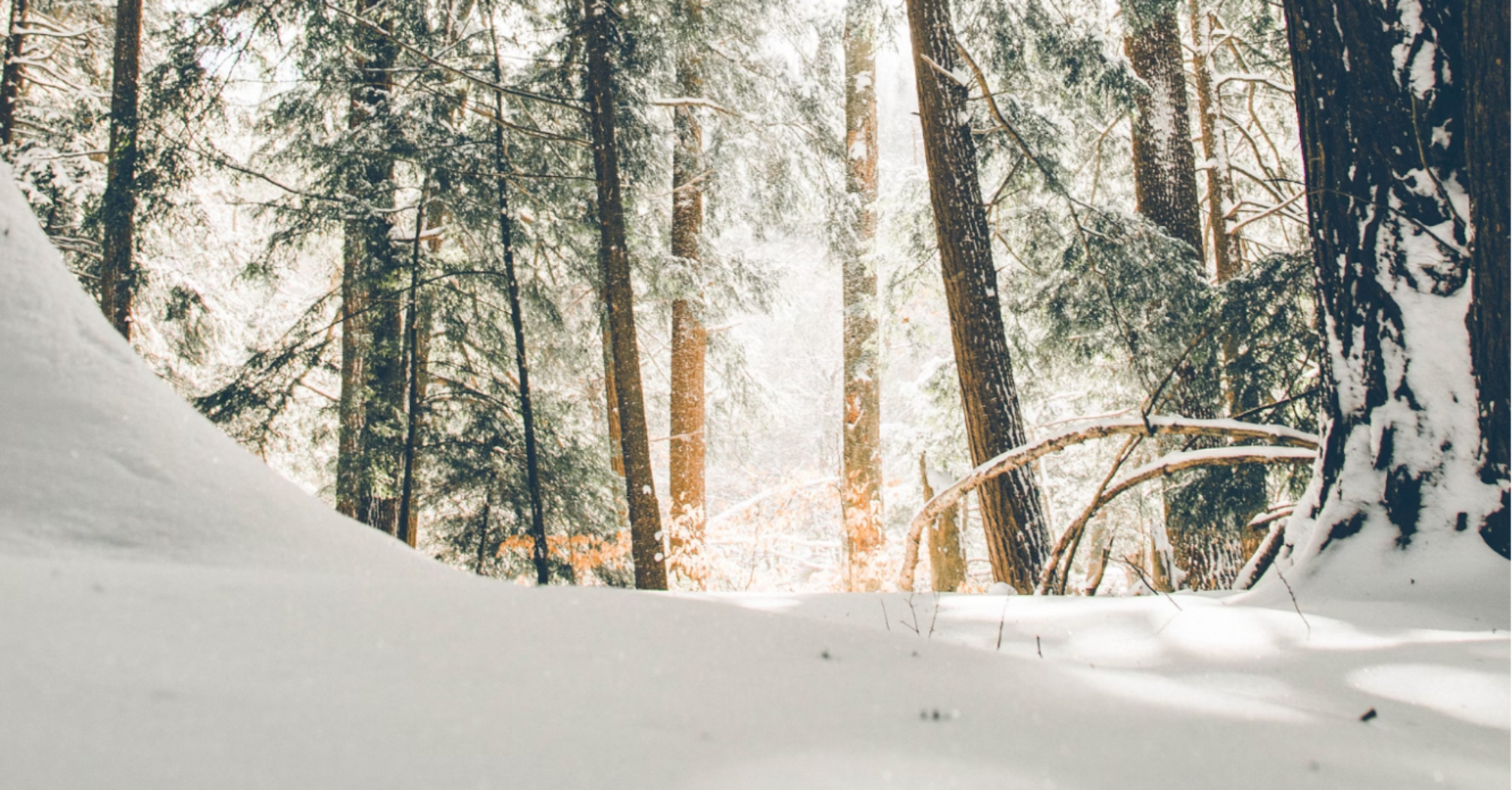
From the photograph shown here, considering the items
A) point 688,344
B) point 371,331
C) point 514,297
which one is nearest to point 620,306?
point 514,297

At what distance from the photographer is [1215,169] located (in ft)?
27.0

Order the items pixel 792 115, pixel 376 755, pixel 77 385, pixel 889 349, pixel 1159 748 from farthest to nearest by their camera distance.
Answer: pixel 889 349 → pixel 792 115 → pixel 77 385 → pixel 1159 748 → pixel 376 755

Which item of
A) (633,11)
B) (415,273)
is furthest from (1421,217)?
(415,273)

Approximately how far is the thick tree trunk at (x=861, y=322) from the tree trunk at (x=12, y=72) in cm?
915

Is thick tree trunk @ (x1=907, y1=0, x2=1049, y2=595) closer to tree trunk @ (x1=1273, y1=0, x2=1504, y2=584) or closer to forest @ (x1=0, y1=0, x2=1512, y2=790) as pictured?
forest @ (x1=0, y1=0, x2=1512, y2=790)

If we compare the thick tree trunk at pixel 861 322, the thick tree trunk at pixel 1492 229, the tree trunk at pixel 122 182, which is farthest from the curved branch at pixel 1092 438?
the tree trunk at pixel 122 182

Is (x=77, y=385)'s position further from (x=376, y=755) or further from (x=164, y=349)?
(x=164, y=349)

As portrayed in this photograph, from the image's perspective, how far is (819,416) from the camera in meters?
27.8

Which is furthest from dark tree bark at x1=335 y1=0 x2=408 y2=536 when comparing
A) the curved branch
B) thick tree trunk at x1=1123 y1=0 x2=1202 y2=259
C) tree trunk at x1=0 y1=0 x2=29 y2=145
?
thick tree trunk at x1=1123 y1=0 x2=1202 y2=259

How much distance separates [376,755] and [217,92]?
8138mm

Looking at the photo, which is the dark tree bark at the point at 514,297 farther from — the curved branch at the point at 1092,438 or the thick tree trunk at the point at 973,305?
the thick tree trunk at the point at 973,305

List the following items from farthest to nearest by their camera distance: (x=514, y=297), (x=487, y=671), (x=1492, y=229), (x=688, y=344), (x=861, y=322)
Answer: (x=861, y=322), (x=688, y=344), (x=514, y=297), (x=1492, y=229), (x=487, y=671)

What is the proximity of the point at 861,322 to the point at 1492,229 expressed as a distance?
8313 millimetres

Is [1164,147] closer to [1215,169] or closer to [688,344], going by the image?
[1215,169]
